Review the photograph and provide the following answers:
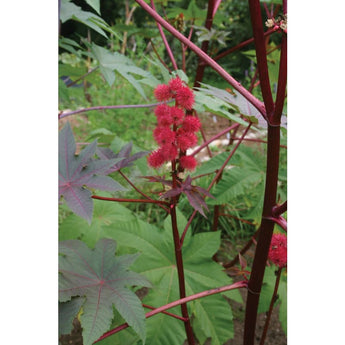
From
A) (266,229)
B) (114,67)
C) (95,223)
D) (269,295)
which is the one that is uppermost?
(114,67)

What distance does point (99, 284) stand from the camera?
0.56m

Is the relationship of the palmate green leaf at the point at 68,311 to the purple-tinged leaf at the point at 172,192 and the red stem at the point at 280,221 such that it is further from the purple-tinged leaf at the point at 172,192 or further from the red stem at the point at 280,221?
the red stem at the point at 280,221

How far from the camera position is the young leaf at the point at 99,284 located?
478 mm

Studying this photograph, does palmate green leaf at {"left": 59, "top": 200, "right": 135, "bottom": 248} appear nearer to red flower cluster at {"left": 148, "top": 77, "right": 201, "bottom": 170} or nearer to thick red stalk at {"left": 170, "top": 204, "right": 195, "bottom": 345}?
thick red stalk at {"left": 170, "top": 204, "right": 195, "bottom": 345}

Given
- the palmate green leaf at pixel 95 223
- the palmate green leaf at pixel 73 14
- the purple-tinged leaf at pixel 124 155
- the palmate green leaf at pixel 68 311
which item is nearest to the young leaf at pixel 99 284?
the palmate green leaf at pixel 68 311

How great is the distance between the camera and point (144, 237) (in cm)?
100

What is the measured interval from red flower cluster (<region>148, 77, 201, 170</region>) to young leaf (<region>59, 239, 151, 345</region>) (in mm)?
191

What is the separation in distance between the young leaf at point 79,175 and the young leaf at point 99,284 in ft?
0.51

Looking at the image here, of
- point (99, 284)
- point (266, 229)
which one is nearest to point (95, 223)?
point (99, 284)

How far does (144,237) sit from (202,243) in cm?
16

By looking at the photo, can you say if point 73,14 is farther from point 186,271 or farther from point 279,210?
point 186,271

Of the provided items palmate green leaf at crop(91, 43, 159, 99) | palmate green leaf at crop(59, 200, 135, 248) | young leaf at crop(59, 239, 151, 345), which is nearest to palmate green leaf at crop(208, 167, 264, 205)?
palmate green leaf at crop(59, 200, 135, 248)

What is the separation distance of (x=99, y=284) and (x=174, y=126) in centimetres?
27
